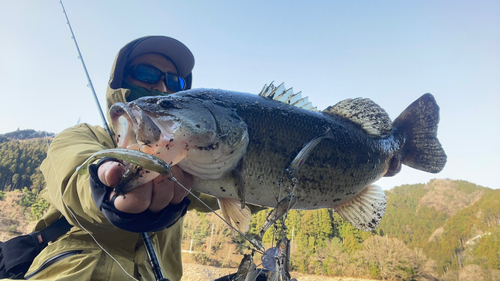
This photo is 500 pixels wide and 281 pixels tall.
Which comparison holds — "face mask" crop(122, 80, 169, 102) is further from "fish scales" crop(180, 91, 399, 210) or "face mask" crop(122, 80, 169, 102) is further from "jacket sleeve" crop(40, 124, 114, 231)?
"fish scales" crop(180, 91, 399, 210)

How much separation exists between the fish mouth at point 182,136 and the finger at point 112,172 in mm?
128

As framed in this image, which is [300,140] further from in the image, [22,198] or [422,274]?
[22,198]

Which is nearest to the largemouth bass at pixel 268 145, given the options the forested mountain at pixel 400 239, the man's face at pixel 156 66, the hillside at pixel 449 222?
the man's face at pixel 156 66

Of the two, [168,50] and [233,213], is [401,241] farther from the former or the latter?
[168,50]

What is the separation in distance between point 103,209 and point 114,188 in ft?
0.32

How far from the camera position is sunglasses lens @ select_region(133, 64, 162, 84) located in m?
2.30

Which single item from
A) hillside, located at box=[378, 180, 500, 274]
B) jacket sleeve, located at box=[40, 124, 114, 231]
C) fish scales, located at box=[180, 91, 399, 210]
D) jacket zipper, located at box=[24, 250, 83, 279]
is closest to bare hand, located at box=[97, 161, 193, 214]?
jacket sleeve, located at box=[40, 124, 114, 231]

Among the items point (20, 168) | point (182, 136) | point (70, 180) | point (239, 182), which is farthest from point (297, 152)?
point (20, 168)

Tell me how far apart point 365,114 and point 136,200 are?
198 cm

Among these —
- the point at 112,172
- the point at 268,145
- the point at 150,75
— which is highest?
the point at 150,75

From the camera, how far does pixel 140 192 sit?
0.87 meters

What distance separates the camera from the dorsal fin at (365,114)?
6.80 feet

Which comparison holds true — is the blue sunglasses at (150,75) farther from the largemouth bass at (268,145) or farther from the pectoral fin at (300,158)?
the pectoral fin at (300,158)

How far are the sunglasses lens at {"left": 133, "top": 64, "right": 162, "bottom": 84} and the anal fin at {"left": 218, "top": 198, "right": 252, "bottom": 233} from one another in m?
1.49
